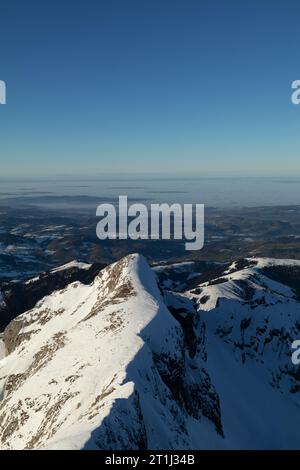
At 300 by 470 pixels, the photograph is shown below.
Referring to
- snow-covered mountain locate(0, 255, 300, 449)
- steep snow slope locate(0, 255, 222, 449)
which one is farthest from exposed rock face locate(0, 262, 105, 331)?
steep snow slope locate(0, 255, 222, 449)

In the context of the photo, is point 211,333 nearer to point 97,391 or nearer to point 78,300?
point 78,300

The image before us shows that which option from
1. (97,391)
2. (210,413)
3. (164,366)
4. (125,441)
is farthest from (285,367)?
(125,441)

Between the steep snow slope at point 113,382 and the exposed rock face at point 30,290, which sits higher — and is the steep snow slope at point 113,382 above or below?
above

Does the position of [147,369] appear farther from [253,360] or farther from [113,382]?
[253,360]

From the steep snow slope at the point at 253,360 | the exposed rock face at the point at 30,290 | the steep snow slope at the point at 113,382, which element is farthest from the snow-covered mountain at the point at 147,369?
the exposed rock face at the point at 30,290

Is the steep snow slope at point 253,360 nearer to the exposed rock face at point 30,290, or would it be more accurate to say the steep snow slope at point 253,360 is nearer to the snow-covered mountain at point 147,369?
the snow-covered mountain at point 147,369
